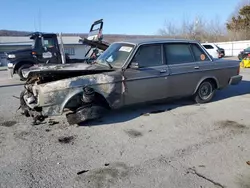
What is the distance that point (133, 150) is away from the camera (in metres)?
4.05

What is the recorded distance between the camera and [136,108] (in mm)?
6469

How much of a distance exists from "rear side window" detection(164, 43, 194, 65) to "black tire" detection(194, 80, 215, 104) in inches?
31.3

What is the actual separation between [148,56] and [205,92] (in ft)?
6.79

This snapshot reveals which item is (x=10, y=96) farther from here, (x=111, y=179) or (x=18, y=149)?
(x=111, y=179)

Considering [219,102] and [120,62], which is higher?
[120,62]

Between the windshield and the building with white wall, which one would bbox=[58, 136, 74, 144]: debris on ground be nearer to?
the windshield

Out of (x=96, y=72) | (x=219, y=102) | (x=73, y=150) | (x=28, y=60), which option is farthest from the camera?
(x=28, y=60)

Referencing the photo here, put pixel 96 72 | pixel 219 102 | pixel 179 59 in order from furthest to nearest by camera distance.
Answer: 1. pixel 219 102
2. pixel 179 59
3. pixel 96 72

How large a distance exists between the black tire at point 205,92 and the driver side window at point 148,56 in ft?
4.95

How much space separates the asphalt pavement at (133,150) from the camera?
10.5 feet

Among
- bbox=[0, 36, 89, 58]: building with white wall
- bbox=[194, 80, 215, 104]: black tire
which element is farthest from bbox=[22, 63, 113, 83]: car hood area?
bbox=[0, 36, 89, 58]: building with white wall

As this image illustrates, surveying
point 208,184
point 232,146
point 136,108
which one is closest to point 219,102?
point 136,108

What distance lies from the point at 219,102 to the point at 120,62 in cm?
307

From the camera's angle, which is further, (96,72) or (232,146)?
(96,72)
